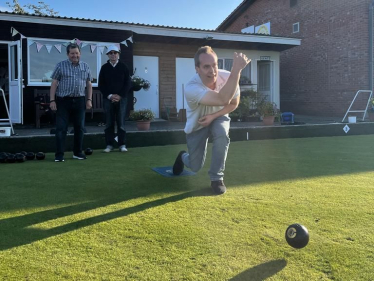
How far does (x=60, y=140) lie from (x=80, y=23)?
594 cm

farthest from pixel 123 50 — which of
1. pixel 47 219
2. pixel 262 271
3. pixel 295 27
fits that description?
pixel 262 271

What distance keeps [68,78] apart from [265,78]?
10.5 m

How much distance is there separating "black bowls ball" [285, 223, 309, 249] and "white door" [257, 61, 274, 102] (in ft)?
40.9

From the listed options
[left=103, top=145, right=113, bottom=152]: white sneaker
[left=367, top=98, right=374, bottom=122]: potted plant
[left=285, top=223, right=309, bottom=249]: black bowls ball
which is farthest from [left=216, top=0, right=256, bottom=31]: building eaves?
[left=285, top=223, right=309, bottom=249]: black bowls ball

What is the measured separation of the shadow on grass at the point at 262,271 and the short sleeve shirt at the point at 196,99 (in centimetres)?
170

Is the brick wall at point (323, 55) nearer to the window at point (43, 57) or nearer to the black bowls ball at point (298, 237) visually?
the window at point (43, 57)

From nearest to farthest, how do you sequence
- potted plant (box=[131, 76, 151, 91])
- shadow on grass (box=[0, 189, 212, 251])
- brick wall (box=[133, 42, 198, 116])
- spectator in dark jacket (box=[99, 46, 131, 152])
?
shadow on grass (box=[0, 189, 212, 251]), spectator in dark jacket (box=[99, 46, 131, 152]), potted plant (box=[131, 76, 151, 91]), brick wall (box=[133, 42, 198, 116])

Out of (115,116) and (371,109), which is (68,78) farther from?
(371,109)

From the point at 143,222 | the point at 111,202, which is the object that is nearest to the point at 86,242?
the point at 143,222

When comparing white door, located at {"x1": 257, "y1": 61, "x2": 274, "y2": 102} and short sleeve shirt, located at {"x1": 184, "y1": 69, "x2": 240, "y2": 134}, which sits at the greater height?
white door, located at {"x1": 257, "y1": 61, "x2": 274, "y2": 102}

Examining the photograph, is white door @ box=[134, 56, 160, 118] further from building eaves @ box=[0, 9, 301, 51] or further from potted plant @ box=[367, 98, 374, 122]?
potted plant @ box=[367, 98, 374, 122]

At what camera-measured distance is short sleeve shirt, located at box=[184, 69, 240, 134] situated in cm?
325

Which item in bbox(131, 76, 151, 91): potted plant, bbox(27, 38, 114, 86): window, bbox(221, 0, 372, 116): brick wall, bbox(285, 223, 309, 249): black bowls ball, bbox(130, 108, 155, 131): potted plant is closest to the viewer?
bbox(285, 223, 309, 249): black bowls ball

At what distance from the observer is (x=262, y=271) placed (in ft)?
Answer: 5.86
